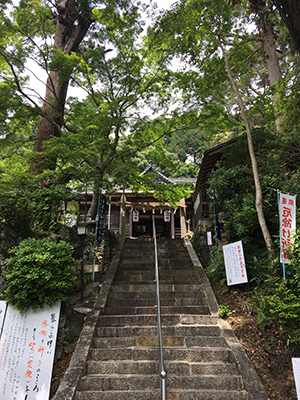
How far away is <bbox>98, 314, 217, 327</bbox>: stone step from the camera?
5555mm

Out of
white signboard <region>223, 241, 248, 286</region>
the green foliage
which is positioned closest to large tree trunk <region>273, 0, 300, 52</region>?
white signboard <region>223, 241, 248, 286</region>

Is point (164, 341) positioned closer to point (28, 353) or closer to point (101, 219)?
point (28, 353)

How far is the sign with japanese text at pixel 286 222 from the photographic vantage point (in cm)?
516

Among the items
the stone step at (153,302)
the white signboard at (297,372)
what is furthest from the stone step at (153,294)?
the white signboard at (297,372)

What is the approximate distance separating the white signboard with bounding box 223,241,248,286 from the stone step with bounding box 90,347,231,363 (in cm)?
162

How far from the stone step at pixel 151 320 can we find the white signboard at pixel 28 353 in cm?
112

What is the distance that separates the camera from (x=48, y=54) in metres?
8.02

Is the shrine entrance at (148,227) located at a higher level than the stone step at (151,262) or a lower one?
higher

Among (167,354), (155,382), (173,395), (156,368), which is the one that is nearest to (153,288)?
(167,354)

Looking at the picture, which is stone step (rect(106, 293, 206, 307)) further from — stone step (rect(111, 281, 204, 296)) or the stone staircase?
stone step (rect(111, 281, 204, 296))

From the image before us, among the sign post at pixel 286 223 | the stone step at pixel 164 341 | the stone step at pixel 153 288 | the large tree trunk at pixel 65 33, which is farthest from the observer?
the large tree trunk at pixel 65 33

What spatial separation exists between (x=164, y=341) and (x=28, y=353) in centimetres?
252

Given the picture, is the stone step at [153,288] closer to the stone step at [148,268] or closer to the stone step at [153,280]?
the stone step at [153,280]

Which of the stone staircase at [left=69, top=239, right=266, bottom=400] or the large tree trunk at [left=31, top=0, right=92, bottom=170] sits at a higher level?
the large tree trunk at [left=31, top=0, right=92, bottom=170]
